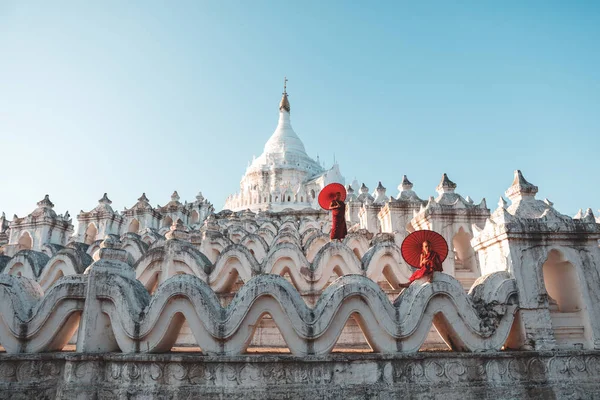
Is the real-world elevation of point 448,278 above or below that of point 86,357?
above

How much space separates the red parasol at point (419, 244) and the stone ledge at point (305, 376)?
62.0 inches

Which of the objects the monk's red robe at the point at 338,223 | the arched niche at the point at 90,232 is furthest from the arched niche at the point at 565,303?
the arched niche at the point at 90,232

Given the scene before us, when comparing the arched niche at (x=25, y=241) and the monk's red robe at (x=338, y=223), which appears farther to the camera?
the arched niche at (x=25, y=241)

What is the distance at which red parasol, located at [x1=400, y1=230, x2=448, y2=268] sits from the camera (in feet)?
21.3

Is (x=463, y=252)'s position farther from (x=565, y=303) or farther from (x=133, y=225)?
(x=133, y=225)

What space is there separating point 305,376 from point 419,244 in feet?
9.01

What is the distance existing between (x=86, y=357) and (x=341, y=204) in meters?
8.23

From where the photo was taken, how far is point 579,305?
6289 mm

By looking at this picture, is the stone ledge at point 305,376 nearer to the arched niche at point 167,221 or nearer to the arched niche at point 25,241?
the arched niche at point 25,241

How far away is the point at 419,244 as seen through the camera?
21.8ft

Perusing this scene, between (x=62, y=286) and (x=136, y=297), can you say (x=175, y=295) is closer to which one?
(x=136, y=297)

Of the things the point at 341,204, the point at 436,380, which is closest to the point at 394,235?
the point at 341,204

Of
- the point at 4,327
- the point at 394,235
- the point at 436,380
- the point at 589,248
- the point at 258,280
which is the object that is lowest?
the point at 436,380

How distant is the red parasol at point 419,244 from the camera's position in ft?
21.3
